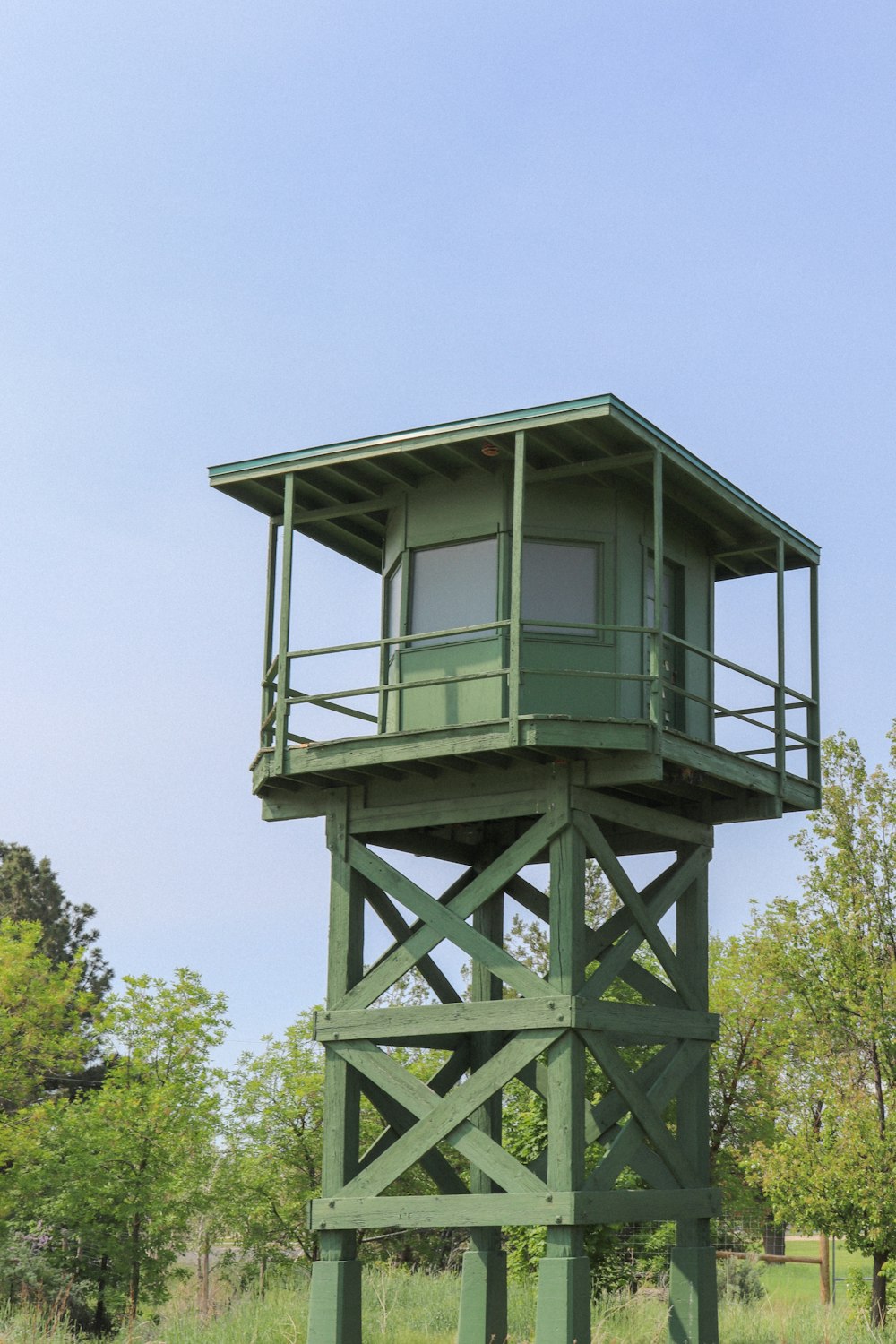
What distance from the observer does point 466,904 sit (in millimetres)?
16844

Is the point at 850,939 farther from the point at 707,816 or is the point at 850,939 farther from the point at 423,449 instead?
the point at 423,449

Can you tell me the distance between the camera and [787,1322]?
2117cm

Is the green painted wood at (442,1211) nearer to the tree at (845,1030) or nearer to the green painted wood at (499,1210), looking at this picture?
the green painted wood at (499,1210)

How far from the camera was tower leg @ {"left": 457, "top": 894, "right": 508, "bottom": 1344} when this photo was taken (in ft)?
60.6

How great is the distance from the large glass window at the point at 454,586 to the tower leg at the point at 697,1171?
168 inches

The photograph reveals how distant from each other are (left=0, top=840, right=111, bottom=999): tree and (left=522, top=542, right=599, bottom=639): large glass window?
4049cm

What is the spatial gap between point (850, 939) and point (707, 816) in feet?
17.5

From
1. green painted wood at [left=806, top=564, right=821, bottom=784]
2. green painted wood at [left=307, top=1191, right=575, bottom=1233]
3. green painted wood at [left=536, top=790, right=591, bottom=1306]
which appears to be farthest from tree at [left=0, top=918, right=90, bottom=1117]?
green painted wood at [left=536, top=790, right=591, bottom=1306]

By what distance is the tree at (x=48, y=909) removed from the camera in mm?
54781

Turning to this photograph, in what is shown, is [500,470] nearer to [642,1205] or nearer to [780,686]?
[780,686]

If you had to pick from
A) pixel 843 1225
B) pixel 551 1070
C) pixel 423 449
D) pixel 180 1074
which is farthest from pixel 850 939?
pixel 180 1074

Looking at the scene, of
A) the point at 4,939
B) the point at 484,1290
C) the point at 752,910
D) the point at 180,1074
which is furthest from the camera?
the point at 4,939

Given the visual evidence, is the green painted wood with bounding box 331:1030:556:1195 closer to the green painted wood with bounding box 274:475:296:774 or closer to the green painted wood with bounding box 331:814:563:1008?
the green painted wood with bounding box 331:814:563:1008

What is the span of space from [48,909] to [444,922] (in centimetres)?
4186
